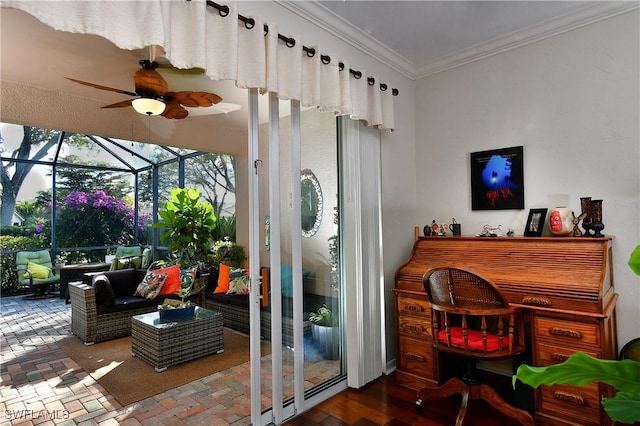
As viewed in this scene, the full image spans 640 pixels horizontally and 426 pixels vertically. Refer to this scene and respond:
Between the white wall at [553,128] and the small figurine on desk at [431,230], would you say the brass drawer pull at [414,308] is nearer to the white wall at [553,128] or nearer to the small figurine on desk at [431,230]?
the small figurine on desk at [431,230]

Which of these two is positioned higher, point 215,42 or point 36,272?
point 215,42

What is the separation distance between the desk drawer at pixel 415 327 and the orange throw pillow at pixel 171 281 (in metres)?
1.82

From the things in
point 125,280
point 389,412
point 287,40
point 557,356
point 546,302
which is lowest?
point 389,412

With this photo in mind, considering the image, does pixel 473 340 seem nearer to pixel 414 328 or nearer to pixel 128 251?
pixel 414 328

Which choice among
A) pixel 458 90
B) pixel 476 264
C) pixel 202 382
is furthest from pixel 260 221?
pixel 458 90

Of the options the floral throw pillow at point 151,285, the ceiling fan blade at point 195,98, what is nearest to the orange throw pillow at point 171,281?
the floral throw pillow at point 151,285

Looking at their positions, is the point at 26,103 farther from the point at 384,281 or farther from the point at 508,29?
the point at 508,29

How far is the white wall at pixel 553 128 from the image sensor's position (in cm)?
241

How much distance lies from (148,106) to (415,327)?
2472mm

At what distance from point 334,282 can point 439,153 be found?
5.23ft

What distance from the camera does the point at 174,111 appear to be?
2508mm

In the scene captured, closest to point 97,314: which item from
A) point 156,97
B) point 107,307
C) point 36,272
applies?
point 107,307

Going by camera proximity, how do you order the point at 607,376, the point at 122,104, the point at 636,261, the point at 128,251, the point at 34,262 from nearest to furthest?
the point at 607,376 < the point at 636,261 < the point at 34,262 < the point at 122,104 < the point at 128,251

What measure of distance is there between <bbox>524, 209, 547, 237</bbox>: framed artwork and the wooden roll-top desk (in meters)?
0.18
